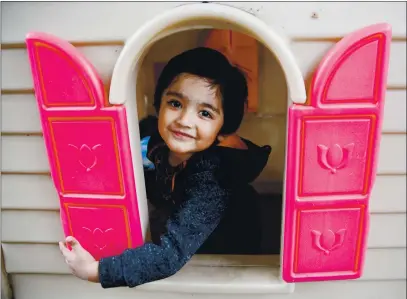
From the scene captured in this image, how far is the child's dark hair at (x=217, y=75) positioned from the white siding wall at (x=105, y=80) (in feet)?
0.54

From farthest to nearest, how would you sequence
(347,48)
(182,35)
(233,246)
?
(182,35), (233,246), (347,48)

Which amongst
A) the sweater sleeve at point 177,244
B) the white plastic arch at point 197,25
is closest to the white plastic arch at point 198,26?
the white plastic arch at point 197,25

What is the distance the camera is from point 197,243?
83cm

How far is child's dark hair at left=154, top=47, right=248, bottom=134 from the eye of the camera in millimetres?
849

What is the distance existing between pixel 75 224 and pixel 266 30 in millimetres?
492

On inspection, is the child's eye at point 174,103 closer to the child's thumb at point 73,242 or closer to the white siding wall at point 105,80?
the white siding wall at point 105,80

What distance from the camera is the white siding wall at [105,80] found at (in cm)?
71

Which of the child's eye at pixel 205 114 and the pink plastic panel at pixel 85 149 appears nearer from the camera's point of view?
the pink plastic panel at pixel 85 149

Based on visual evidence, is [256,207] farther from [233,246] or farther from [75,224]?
[75,224]

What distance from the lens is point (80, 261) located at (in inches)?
32.5

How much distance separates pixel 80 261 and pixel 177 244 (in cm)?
18

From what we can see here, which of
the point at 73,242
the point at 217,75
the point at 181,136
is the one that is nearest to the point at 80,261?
the point at 73,242

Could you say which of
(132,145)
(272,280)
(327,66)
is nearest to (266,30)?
(327,66)

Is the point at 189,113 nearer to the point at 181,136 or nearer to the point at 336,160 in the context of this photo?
the point at 181,136
